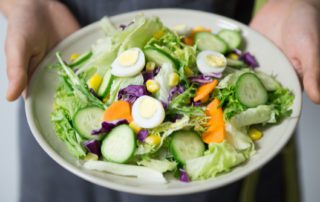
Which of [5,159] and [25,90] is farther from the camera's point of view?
[5,159]

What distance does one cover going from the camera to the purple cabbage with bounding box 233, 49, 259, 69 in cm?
145

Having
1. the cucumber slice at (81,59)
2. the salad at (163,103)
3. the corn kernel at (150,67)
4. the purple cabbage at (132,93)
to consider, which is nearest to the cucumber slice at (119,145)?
the salad at (163,103)

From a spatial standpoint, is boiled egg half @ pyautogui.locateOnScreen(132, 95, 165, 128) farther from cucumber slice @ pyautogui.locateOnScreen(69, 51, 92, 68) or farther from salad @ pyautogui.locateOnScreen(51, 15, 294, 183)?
cucumber slice @ pyautogui.locateOnScreen(69, 51, 92, 68)

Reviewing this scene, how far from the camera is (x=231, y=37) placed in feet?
4.92

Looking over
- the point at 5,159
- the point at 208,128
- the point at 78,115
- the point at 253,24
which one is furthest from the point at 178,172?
the point at 5,159

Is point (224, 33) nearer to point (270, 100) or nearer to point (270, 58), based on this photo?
point (270, 58)

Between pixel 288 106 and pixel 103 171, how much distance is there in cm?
50

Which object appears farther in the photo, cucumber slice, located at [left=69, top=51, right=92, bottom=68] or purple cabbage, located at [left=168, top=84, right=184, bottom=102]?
cucumber slice, located at [left=69, top=51, right=92, bottom=68]

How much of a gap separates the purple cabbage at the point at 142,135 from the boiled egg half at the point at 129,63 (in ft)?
0.61

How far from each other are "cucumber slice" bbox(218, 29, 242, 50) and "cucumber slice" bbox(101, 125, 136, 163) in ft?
1.59

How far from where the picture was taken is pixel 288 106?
126 centimetres

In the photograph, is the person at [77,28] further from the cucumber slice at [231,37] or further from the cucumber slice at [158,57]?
the cucumber slice at [158,57]

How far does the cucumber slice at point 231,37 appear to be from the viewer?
1.49 metres

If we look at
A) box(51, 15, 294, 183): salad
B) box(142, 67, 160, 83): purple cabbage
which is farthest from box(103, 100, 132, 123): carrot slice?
box(142, 67, 160, 83): purple cabbage
